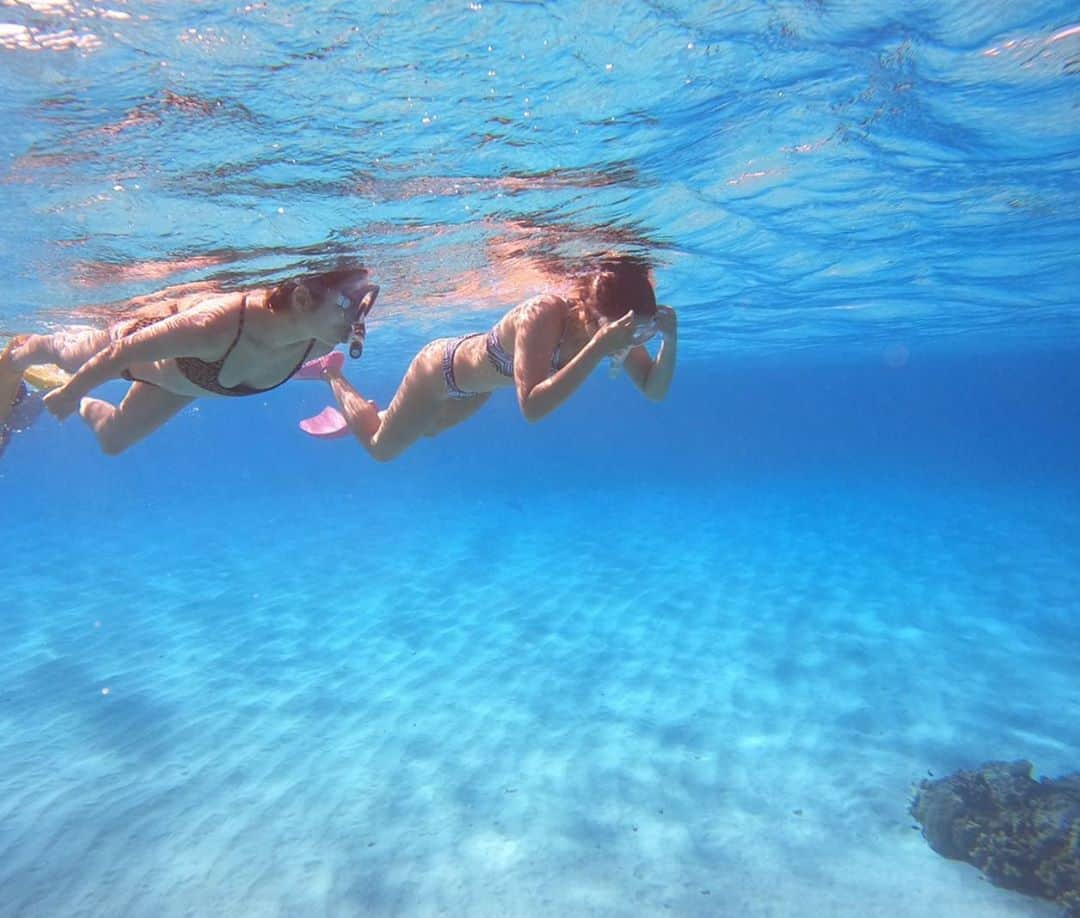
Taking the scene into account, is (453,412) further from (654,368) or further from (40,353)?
(40,353)

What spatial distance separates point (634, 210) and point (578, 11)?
487 centimetres

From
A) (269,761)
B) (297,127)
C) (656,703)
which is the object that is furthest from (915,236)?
(269,761)

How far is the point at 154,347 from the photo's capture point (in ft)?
17.1

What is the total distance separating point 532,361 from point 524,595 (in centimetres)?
1368

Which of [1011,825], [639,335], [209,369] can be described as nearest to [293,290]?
[209,369]

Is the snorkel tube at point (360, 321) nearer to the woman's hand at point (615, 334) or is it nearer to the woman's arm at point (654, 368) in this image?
the woman's hand at point (615, 334)

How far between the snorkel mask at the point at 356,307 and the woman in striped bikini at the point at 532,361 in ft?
1.84

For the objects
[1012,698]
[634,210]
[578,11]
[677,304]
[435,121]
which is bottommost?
[1012,698]

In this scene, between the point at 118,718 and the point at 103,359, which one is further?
the point at 118,718

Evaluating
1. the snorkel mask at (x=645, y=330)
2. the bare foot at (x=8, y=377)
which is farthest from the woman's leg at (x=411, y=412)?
the bare foot at (x=8, y=377)

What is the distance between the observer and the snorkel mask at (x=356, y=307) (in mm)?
5863

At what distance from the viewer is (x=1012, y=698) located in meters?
11.0

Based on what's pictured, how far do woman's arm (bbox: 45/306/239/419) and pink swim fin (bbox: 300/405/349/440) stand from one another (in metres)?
1.55

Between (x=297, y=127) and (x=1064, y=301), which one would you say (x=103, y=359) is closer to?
(x=297, y=127)
